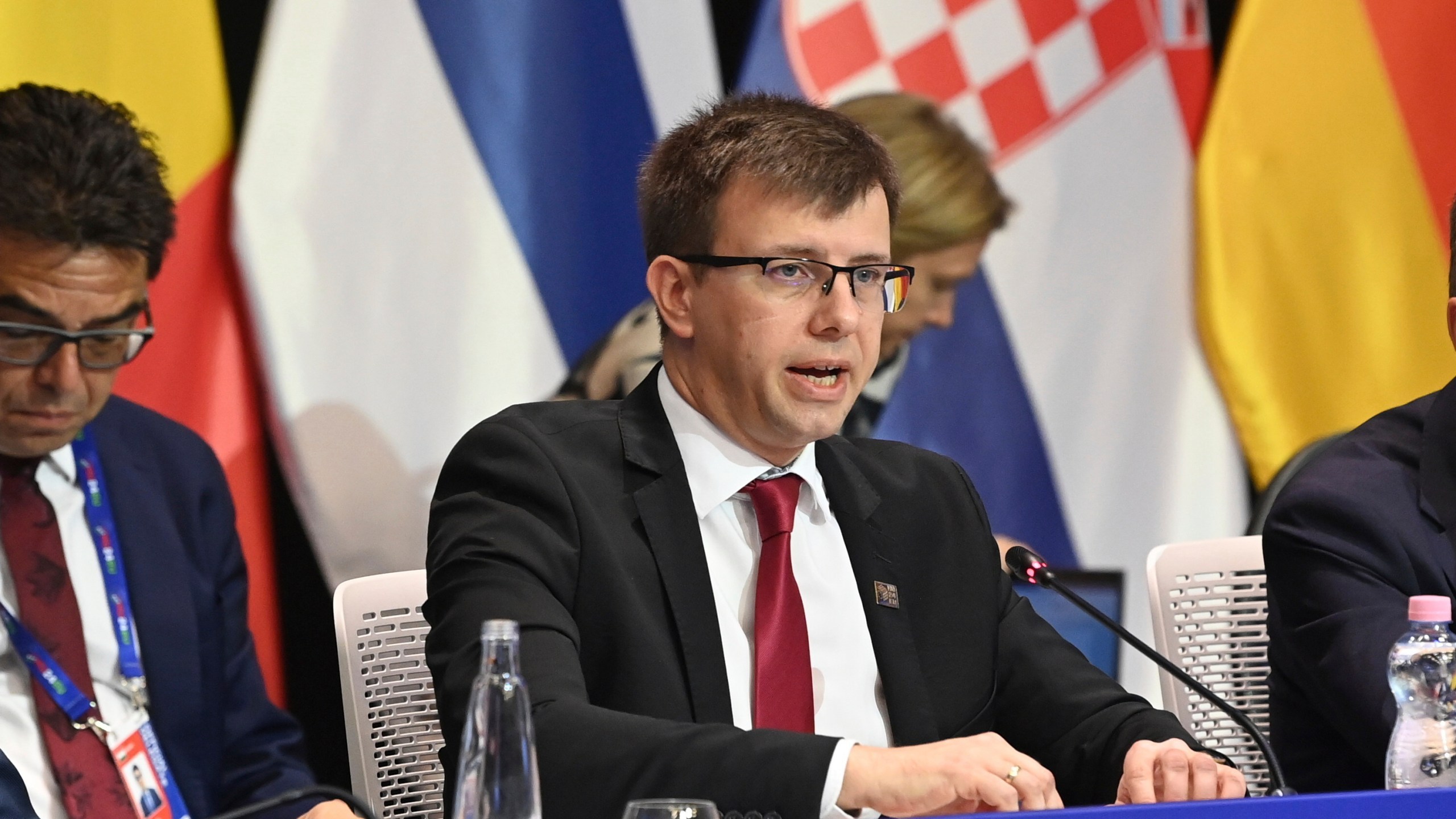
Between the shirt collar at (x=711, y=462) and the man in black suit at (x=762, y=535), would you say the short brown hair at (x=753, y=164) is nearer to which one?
the man in black suit at (x=762, y=535)

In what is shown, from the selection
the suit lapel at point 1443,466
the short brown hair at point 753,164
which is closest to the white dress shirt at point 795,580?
the short brown hair at point 753,164

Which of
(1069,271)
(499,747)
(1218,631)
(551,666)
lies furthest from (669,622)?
(1069,271)

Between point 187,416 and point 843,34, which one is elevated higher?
point 843,34

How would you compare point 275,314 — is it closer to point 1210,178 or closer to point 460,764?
point 460,764

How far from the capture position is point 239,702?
2594 millimetres

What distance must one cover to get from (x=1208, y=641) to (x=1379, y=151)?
1.85 m

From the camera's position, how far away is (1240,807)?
1.29 metres

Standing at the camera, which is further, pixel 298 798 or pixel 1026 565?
pixel 1026 565

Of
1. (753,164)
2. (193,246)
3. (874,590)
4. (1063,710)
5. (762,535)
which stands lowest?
(1063,710)

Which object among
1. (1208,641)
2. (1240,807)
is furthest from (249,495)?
(1240,807)

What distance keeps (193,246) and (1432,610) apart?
2411 mm

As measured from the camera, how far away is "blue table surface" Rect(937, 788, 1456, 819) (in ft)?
4.23

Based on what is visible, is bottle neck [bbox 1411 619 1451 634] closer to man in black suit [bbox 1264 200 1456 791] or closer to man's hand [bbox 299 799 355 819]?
man in black suit [bbox 1264 200 1456 791]

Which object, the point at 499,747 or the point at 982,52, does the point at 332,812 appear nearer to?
the point at 499,747
